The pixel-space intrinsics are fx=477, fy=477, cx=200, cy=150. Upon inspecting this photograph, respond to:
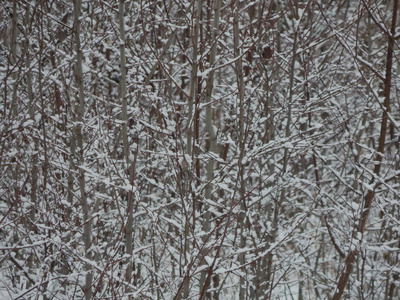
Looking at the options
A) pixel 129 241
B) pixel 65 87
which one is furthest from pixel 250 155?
pixel 65 87

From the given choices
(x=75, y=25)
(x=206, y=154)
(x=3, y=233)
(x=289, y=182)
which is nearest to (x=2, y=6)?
(x=75, y=25)

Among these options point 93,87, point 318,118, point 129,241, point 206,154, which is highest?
point 318,118

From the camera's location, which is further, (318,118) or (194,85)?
(318,118)

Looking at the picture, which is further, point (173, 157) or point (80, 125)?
point (80, 125)

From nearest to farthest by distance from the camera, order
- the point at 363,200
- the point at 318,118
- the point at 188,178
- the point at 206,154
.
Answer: the point at 188,178, the point at 206,154, the point at 363,200, the point at 318,118

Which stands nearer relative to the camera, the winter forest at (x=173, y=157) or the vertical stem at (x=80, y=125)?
the winter forest at (x=173, y=157)

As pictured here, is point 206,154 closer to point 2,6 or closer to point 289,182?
point 289,182

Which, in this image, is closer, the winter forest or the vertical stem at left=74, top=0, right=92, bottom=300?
the winter forest

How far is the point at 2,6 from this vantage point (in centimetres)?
444

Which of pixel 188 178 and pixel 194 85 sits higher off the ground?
pixel 194 85

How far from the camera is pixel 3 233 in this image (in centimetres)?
482

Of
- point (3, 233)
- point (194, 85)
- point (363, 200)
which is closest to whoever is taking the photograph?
point (194, 85)

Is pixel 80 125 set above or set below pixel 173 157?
above

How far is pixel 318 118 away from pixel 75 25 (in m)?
5.89
